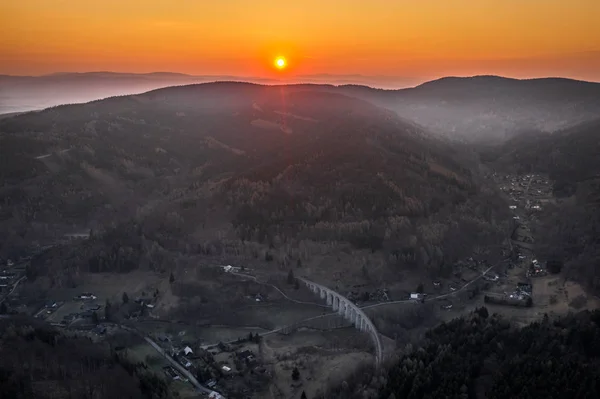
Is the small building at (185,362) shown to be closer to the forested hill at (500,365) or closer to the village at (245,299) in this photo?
the village at (245,299)

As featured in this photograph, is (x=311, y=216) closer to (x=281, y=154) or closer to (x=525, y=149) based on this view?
(x=281, y=154)

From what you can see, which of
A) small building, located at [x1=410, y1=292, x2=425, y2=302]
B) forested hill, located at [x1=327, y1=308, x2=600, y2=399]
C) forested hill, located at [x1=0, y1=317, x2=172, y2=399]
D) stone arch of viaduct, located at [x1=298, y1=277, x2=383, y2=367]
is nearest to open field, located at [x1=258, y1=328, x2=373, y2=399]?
stone arch of viaduct, located at [x1=298, y1=277, x2=383, y2=367]

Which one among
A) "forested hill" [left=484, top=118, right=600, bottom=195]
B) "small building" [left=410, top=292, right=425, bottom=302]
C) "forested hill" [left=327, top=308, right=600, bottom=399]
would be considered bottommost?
"small building" [left=410, top=292, right=425, bottom=302]

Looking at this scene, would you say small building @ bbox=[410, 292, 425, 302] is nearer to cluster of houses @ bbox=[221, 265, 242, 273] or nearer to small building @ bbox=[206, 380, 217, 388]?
cluster of houses @ bbox=[221, 265, 242, 273]

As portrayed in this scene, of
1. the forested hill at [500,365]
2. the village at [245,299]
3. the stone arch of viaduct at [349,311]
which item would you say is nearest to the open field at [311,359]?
the village at [245,299]

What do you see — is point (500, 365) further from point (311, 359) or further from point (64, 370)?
point (64, 370)

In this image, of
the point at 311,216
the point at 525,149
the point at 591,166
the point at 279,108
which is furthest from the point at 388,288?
the point at 279,108

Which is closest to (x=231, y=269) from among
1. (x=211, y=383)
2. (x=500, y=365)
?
(x=211, y=383)
